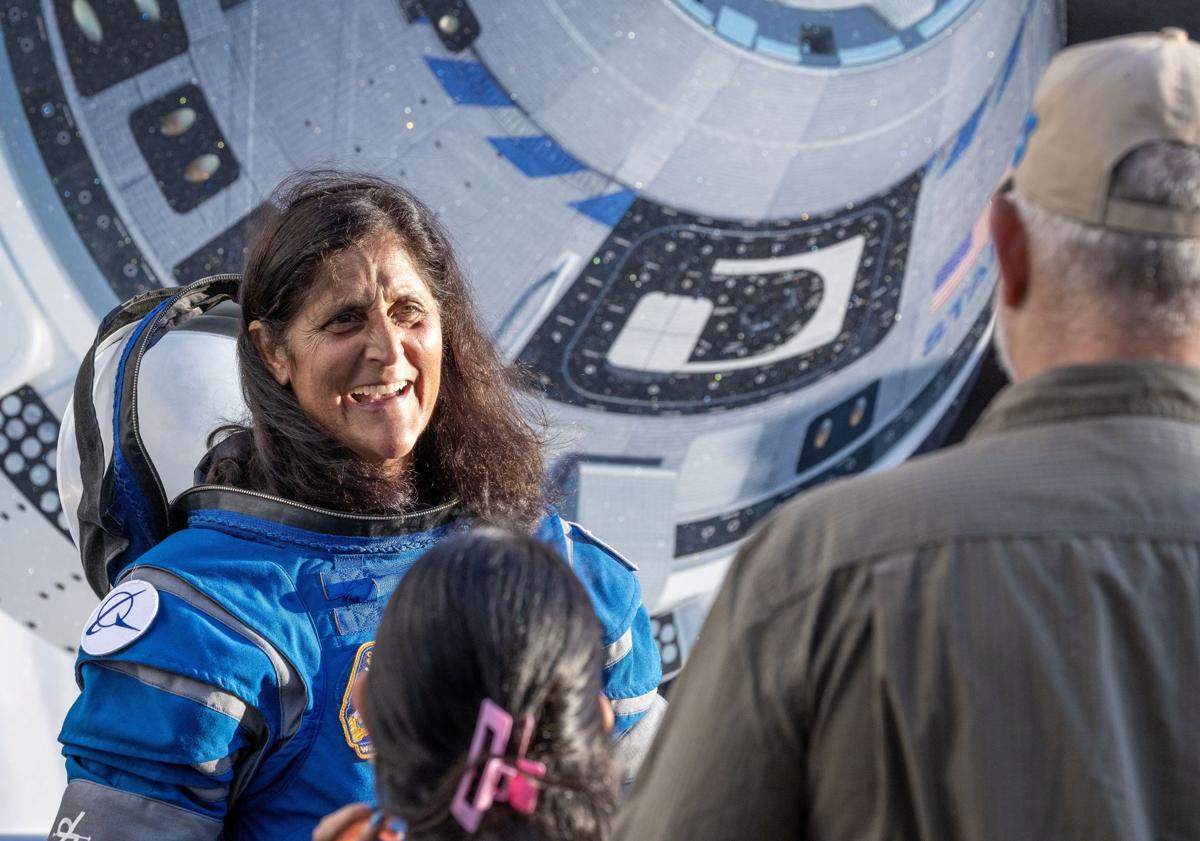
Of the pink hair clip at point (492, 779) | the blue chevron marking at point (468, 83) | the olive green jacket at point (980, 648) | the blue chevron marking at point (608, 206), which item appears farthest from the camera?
the blue chevron marking at point (608, 206)

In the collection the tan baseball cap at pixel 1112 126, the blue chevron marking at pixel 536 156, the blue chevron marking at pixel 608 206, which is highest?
the blue chevron marking at pixel 536 156

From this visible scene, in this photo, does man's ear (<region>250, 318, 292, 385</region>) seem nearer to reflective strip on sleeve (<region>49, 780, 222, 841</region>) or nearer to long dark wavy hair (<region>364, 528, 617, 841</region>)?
reflective strip on sleeve (<region>49, 780, 222, 841</region>)

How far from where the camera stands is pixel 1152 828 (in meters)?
0.64

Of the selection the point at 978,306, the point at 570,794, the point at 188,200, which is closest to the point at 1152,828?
the point at 570,794

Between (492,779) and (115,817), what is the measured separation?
44 centimetres

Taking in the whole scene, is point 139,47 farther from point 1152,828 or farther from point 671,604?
point 1152,828

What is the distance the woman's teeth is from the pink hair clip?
21.0 inches

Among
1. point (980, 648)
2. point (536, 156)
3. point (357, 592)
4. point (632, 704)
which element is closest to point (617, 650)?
point (632, 704)

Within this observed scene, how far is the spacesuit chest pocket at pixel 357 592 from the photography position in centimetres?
114

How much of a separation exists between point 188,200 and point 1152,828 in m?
1.60

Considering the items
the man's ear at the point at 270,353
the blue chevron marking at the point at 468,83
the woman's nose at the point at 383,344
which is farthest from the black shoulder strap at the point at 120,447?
the blue chevron marking at the point at 468,83

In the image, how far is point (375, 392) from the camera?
1.24m

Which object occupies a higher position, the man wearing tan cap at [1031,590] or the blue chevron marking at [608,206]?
the blue chevron marking at [608,206]

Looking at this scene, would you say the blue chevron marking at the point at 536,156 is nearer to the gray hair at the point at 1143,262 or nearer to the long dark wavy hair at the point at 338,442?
the long dark wavy hair at the point at 338,442
